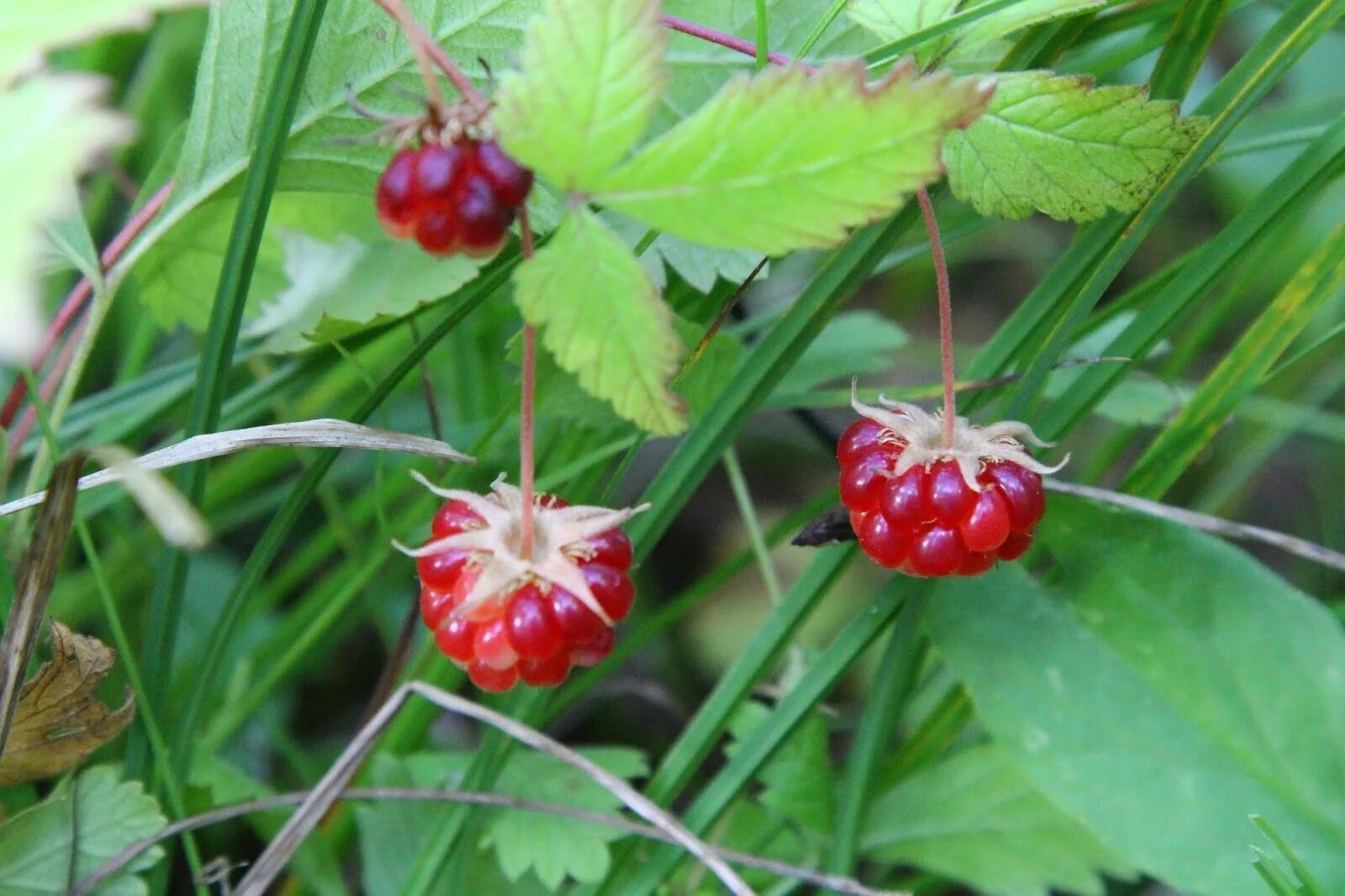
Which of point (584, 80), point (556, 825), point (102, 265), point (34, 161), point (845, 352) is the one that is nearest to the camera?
point (34, 161)

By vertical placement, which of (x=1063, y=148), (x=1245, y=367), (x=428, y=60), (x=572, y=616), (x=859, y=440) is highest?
(x=1245, y=367)

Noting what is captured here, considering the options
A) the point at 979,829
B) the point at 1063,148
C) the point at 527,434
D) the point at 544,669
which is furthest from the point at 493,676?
the point at 979,829

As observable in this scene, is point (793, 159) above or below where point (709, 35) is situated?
below

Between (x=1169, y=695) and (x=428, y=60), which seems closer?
(x=428, y=60)

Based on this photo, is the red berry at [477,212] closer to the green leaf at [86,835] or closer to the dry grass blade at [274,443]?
the dry grass blade at [274,443]

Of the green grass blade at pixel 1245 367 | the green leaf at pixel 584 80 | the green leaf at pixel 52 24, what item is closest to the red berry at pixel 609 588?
the green leaf at pixel 584 80

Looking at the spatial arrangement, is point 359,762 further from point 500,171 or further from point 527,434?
point 500,171

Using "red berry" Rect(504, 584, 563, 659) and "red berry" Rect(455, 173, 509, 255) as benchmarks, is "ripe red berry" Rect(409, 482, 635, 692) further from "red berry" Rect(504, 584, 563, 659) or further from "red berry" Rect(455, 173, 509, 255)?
"red berry" Rect(455, 173, 509, 255)
